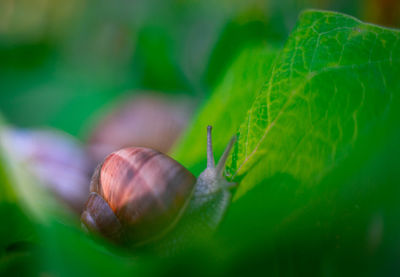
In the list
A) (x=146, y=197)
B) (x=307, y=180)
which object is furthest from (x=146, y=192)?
(x=307, y=180)

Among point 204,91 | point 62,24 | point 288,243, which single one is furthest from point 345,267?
point 62,24

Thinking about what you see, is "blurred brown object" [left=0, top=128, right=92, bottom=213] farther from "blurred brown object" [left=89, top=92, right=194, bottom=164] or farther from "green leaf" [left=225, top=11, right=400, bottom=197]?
"green leaf" [left=225, top=11, right=400, bottom=197]

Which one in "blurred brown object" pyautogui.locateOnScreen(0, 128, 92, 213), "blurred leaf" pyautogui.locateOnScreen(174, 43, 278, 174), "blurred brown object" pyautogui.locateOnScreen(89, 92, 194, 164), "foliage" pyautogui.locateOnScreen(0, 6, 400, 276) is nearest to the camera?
"foliage" pyautogui.locateOnScreen(0, 6, 400, 276)

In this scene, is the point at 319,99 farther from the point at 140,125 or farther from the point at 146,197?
the point at 140,125

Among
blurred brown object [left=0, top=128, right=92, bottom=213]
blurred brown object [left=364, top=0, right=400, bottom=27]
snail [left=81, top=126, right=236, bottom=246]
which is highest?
blurred brown object [left=364, top=0, right=400, bottom=27]

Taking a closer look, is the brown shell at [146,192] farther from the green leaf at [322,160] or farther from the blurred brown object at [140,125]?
the blurred brown object at [140,125]

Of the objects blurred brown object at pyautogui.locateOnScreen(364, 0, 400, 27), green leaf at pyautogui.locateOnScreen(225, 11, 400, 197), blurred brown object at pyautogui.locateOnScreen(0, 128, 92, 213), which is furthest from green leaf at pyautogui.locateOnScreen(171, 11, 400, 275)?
blurred brown object at pyautogui.locateOnScreen(364, 0, 400, 27)

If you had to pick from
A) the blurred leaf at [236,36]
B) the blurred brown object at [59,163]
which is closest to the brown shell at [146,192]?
the blurred brown object at [59,163]
